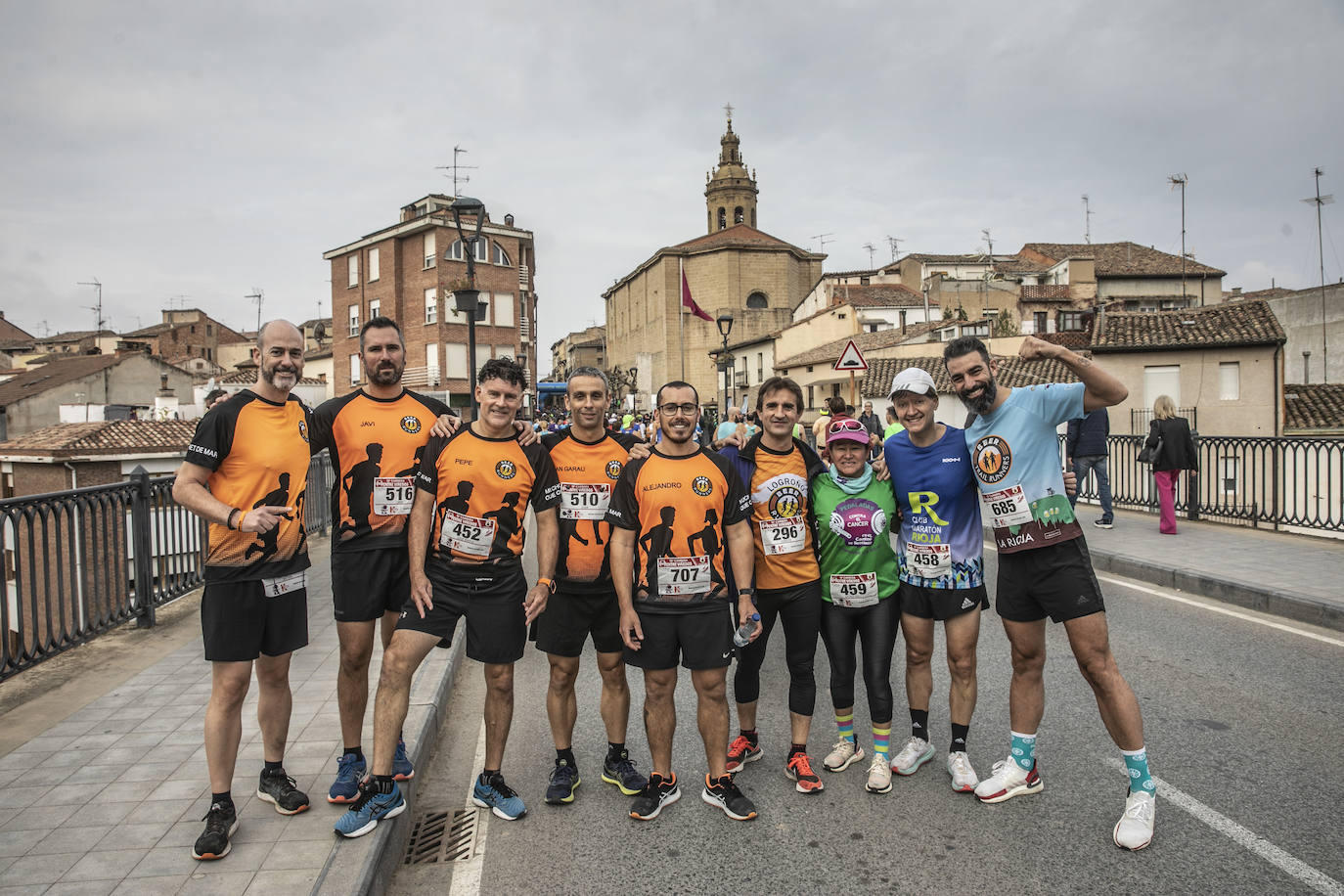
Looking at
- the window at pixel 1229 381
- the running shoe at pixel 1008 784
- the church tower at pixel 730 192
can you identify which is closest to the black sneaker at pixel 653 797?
the running shoe at pixel 1008 784

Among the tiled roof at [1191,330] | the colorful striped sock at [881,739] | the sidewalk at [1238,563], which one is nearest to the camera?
the colorful striped sock at [881,739]

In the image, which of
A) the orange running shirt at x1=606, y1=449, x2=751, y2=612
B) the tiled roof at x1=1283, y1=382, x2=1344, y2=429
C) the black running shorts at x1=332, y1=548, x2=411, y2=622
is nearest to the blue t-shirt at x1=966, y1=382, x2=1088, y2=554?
the orange running shirt at x1=606, y1=449, x2=751, y2=612

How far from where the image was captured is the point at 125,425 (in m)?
22.3

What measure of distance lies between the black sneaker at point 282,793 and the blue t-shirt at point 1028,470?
334 cm

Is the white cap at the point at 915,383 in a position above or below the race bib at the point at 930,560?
above

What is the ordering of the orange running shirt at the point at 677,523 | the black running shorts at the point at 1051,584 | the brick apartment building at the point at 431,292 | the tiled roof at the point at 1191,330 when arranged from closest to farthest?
the black running shorts at the point at 1051,584 → the orange running shirt at the point at 677,523 → the tiled roof at the point at 1191,330 → the brick apartment building at the point at 431,292

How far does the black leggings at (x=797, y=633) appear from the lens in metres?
4.27

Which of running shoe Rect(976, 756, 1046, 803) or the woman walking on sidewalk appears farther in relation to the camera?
the woman walking on sidewalk

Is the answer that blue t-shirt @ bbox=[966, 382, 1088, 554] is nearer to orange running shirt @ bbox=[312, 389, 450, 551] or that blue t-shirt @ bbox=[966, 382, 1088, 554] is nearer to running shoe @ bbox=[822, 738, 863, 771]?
running shoe @ bbox=[822, 738, 863, 771]

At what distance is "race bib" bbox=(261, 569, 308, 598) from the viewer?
3676 mm

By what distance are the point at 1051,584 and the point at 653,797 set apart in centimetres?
208

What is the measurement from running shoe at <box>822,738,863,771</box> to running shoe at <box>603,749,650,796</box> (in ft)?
3.13

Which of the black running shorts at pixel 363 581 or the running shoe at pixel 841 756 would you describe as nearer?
the black running shorts at pixel 363 581

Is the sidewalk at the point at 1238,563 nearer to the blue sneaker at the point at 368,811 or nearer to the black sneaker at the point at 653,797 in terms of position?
the black sneaker at the point at 653,797
